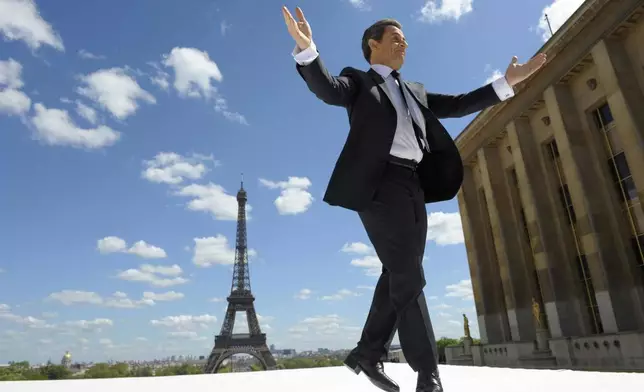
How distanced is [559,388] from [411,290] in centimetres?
226

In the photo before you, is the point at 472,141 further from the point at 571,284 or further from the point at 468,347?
the point at 468,347

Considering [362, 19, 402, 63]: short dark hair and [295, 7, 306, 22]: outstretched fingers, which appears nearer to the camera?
[295, 7, 306, 22]: outstretched fingers

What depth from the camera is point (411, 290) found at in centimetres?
312

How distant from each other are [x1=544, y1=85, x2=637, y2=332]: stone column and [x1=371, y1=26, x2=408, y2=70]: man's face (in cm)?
2260

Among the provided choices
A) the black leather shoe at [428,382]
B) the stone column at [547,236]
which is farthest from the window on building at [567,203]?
the black leather shoe at [428,382]

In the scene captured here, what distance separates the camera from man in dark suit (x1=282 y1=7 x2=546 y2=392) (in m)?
3.11

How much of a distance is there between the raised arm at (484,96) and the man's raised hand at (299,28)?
170 cm

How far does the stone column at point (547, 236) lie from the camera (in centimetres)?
2474

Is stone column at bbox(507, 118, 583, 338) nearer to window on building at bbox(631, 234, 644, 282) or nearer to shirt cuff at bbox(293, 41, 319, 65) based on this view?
window on building at bbox(631, 234, 644, 282)

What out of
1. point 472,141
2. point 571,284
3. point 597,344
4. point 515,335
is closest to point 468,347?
point 515,335

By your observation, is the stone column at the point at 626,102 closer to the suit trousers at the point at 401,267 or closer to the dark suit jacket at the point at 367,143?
the dark suit jacket at the point at 367,143

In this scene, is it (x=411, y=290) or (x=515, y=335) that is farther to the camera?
(x=515, y=335)

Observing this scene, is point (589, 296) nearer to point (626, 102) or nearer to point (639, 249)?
point (639, 249)

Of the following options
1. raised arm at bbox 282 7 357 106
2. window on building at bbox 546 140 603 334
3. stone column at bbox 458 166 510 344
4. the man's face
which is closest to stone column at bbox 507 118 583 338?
window on building at bbox 546 140 603 334
